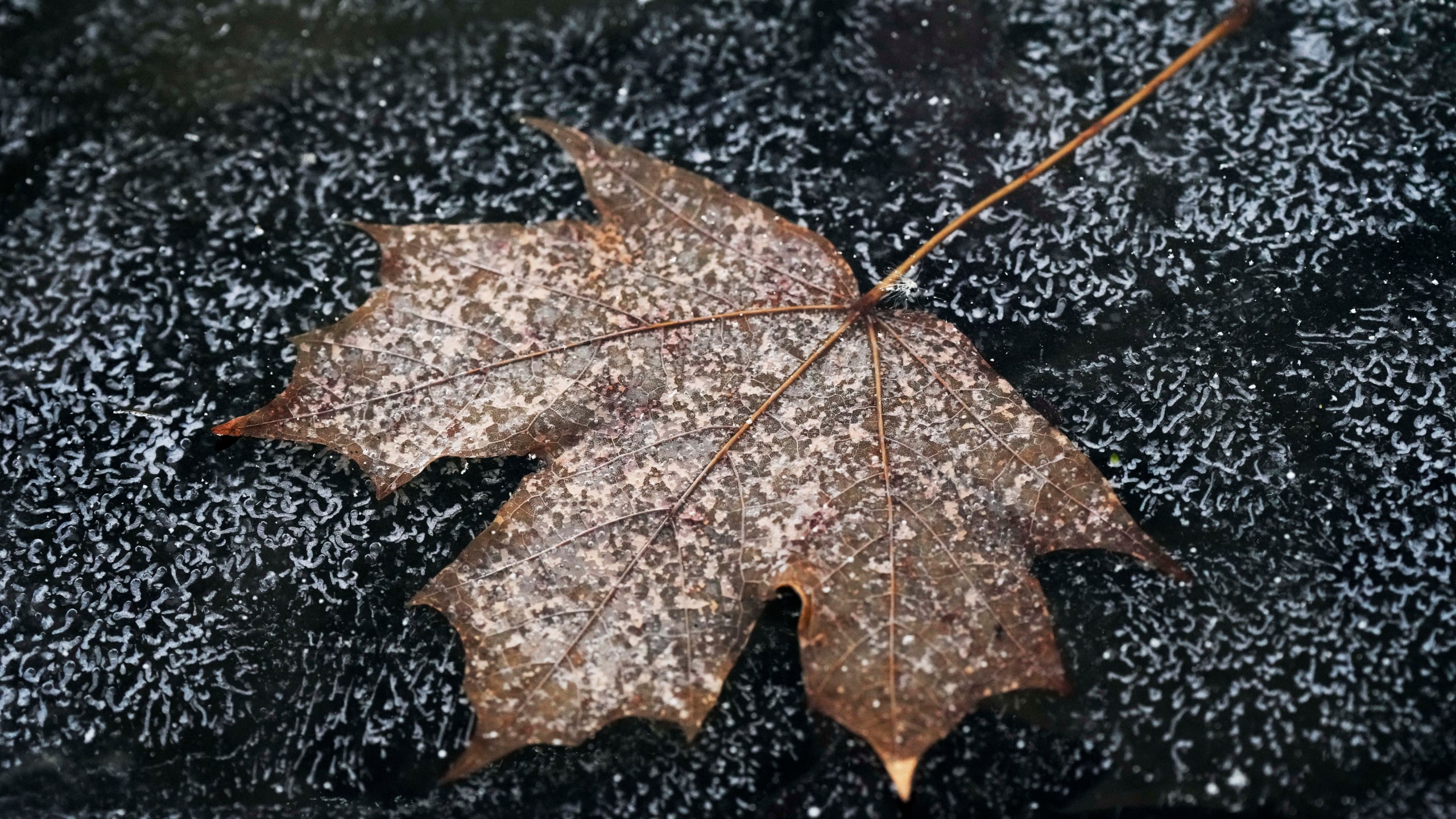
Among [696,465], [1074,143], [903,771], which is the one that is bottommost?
[903,771]

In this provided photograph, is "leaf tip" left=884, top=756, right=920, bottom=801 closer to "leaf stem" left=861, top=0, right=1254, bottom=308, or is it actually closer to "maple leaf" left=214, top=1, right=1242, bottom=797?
"maple leaf" left=214, top=1, right=1242, bottom=797

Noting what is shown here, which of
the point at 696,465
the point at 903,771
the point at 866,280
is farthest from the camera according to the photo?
the point at 866,280

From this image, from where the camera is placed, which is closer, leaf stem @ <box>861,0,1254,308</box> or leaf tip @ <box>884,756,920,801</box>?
leaf tip @ <box>884,756,920,801</box>

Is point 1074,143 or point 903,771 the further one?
point 1074,143

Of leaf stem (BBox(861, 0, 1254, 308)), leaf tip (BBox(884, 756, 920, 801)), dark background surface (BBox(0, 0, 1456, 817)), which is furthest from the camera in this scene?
leaf stem (BBox(861, 0, 1254, 308))

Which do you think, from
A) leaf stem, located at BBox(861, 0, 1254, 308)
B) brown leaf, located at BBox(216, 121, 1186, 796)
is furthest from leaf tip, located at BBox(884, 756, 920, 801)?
leaf stem, located at BBox(861, 0, 1254, 308)

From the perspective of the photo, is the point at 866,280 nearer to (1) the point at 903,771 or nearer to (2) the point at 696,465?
(2) the point at 696,465

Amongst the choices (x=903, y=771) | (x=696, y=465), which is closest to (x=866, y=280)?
(x=696, y=465)
